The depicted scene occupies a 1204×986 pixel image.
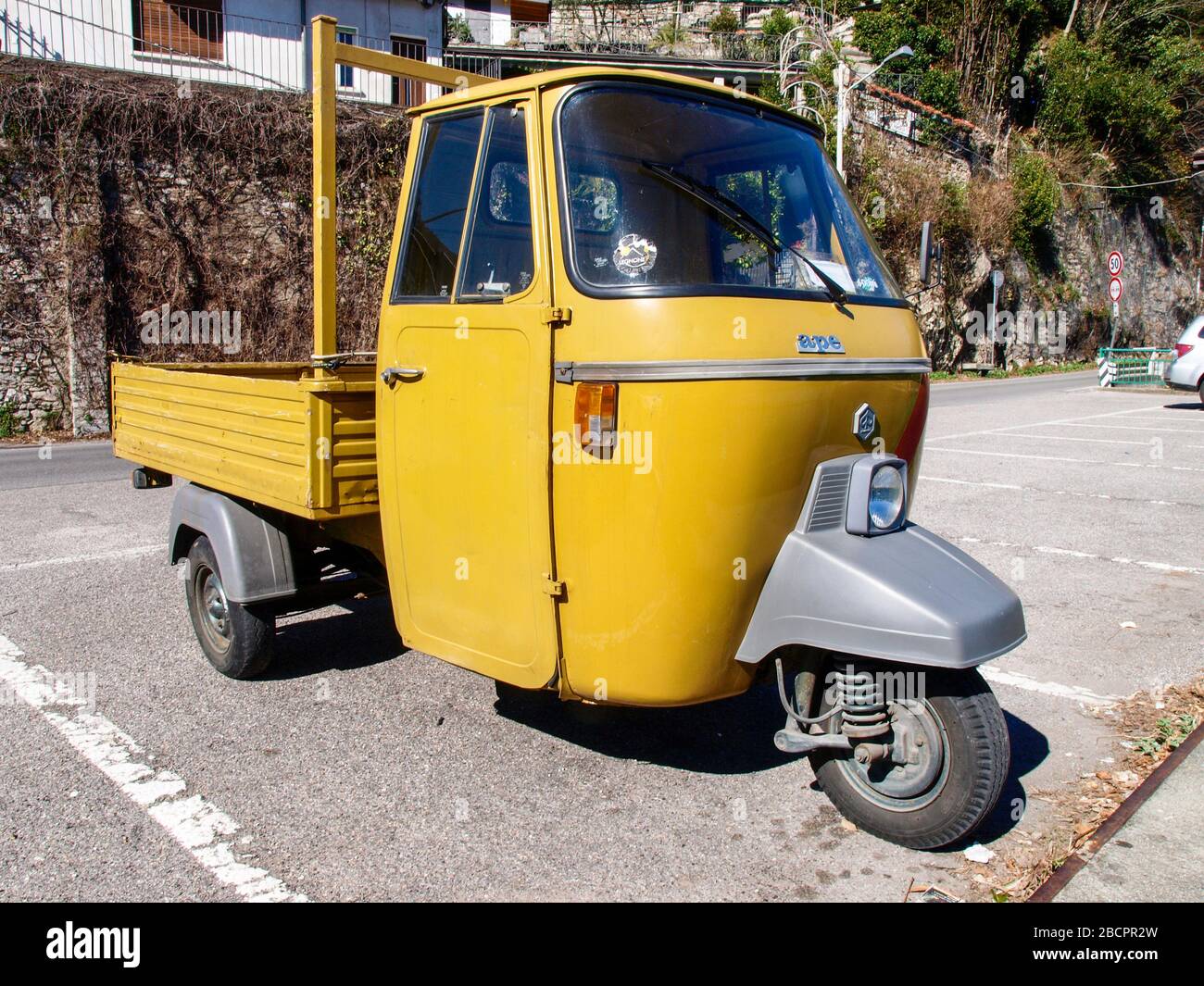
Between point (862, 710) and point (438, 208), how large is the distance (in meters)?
2.41

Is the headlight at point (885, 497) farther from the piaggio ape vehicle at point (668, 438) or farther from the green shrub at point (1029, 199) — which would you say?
the green shrub at point (1029, 199)

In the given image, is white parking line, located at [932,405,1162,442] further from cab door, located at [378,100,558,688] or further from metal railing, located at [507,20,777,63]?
metal railing, located at [507,20,777,63]

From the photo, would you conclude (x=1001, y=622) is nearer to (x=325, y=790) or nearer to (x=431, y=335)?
(x=431, y=335)

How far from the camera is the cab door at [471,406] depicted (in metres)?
3.47

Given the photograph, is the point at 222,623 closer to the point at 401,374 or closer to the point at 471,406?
the point at 401,374

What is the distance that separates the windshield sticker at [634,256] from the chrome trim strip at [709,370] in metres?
0.36

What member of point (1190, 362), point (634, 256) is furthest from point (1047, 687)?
point (1190, 362)

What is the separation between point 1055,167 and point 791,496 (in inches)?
1595

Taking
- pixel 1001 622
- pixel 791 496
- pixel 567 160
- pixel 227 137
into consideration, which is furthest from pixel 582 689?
pixel 227 137

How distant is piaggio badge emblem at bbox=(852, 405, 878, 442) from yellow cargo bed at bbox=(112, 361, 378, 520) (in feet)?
6.44

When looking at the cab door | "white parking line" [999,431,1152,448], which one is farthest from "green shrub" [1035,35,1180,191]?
the cab door

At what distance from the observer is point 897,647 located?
10.1ft

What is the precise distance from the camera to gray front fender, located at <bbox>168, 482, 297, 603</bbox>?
4.61 m

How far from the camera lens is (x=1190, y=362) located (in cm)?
2008
